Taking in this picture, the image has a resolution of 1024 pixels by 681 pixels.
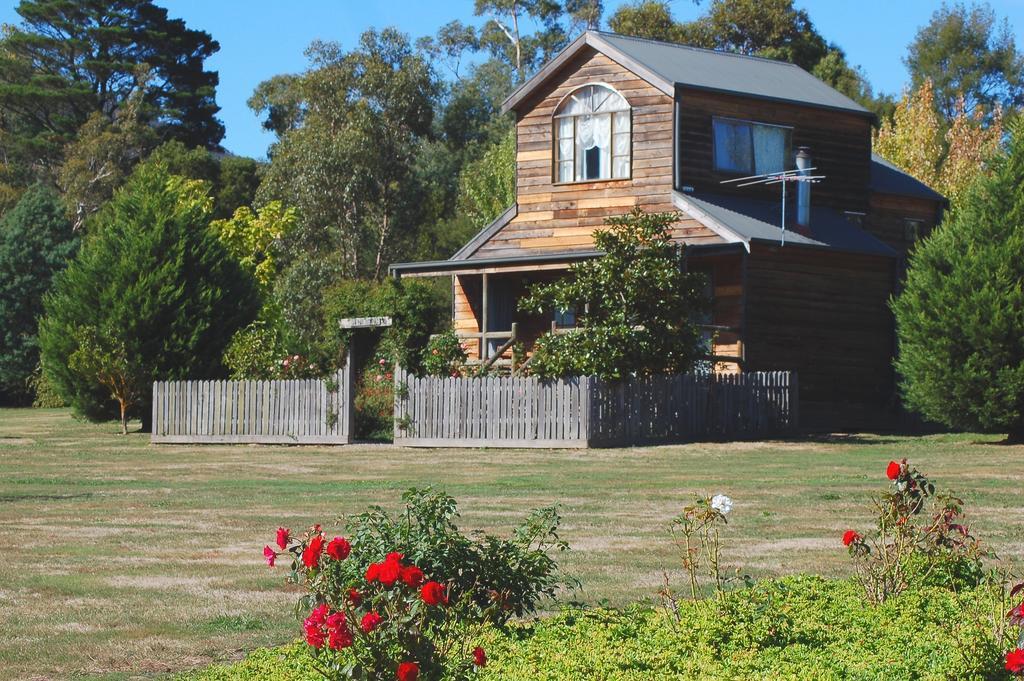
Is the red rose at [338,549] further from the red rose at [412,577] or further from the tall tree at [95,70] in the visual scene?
the tall tree at [95,70]

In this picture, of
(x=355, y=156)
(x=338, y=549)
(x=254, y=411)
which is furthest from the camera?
(x=355, y=156)

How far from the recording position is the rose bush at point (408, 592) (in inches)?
261

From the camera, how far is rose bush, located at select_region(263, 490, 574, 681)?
6.62 meters

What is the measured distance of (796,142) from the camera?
38188 mm

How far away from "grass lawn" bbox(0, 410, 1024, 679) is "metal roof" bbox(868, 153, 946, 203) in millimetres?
10849

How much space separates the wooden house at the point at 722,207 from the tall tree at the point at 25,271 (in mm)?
28263

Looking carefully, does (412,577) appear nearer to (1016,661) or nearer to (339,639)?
(339,639)

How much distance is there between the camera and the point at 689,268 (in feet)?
114

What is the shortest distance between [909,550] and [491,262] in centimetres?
2582

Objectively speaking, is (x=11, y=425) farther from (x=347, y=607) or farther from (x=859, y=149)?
(x=347, y=607)

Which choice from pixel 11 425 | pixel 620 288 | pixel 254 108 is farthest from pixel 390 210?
pixel 620 288

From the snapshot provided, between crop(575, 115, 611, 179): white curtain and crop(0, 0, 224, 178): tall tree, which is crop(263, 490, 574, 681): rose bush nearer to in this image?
crop(575, 115, 611, 179): white curtain

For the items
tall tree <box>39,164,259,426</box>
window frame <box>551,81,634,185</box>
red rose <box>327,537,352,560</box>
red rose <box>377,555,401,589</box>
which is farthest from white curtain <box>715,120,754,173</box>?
red rose <box>377,555,401,589</box>

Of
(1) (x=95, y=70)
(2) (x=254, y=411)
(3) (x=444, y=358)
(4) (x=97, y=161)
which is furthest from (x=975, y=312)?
(1) (x=95, y=70)
